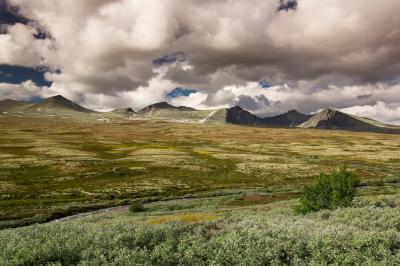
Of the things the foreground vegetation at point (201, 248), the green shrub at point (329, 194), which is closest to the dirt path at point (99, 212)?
the green shrub at point (329, 194)

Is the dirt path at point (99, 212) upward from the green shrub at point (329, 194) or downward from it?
downward

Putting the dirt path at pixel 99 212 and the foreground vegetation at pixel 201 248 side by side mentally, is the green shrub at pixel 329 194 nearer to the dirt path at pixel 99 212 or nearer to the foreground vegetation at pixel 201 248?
the foreground vegetation at pixel 201 248

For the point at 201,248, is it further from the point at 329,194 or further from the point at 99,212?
the point at 99,212

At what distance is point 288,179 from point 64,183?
52.8 meters

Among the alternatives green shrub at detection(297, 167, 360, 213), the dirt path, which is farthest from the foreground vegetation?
the dirt path

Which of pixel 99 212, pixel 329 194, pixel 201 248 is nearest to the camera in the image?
pixel 201 248

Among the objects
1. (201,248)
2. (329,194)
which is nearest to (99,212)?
(329,194)

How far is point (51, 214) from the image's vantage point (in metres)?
52.7

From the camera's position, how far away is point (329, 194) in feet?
115

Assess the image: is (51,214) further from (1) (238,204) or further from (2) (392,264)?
(2) (392,264)

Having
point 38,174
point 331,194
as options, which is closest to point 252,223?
point 331,194

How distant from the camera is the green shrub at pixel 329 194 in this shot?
109 feet

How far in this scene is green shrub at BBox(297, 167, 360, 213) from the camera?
1309 inches

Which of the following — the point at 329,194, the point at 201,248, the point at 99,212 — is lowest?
the point at 99,212
